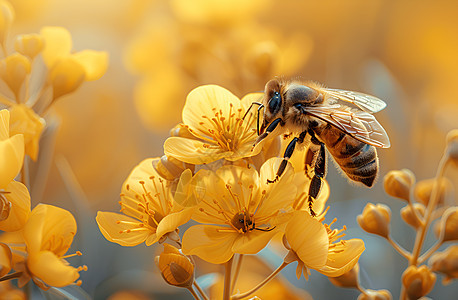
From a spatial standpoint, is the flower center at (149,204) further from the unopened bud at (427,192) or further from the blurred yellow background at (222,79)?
the unopened bud at (427,192)

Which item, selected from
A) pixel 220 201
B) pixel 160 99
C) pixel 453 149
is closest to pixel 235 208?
pixel 220 201

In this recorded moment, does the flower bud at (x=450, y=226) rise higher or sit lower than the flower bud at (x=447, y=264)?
higher

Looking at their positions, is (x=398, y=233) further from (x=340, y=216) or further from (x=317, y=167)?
(x=317, y=167)

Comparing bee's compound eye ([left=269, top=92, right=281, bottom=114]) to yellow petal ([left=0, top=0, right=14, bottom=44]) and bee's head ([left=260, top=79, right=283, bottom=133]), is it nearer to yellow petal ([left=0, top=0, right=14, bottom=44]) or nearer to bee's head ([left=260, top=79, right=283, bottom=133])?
bee's head ([left=260, top=79, right=283, bottom=133])

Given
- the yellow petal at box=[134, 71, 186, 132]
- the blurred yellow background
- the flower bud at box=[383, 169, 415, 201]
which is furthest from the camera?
the yellow petal at box=[134, 71, 186, 132]

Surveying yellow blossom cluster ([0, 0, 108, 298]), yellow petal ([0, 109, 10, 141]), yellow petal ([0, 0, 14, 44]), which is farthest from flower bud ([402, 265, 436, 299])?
yellow petal ([0, 0, 14, 44])

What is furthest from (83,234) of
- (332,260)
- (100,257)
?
(332,260)

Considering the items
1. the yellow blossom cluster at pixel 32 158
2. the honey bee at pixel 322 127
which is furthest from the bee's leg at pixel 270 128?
the yellow blossom cluster at pixel 32 158
